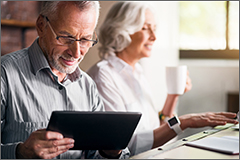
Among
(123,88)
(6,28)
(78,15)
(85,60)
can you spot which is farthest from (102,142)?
(6,28)

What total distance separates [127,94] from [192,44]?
147cm

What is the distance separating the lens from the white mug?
5.80 ft

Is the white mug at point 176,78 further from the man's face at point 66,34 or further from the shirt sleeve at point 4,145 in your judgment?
the shirt sleeve at point 4,145

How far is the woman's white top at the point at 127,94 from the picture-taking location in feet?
5.44

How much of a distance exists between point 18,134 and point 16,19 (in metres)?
1.71

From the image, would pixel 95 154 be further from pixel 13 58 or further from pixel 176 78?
pixel 176 78

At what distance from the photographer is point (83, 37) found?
4.33 feet

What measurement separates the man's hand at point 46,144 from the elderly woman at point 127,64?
668 mm

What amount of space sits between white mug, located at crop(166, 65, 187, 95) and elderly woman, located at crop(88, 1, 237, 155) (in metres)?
0.13

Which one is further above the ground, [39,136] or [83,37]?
[83,37]

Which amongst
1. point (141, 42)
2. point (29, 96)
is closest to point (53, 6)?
point (29, 96)

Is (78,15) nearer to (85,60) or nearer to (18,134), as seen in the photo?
(18,134)

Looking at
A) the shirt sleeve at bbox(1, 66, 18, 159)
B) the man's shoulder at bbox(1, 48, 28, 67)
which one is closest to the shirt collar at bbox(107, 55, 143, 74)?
the man's shoulder at bbox(1, 48, 28, 67)

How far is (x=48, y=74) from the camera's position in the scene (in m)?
1.31
